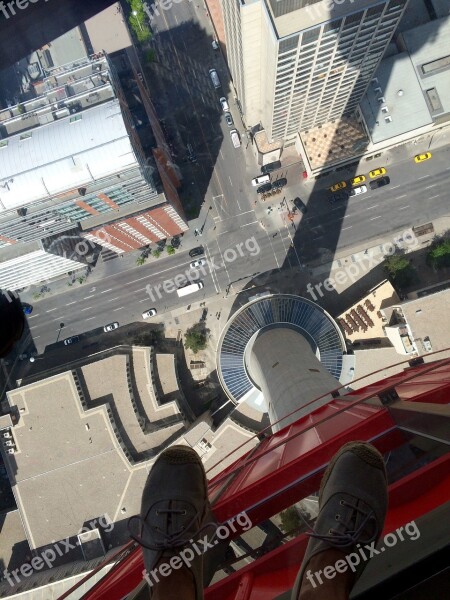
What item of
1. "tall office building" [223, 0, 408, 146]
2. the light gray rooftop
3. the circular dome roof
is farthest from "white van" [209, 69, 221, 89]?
the circular dome roof

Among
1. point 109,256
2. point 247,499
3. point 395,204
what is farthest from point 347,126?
point 247,499

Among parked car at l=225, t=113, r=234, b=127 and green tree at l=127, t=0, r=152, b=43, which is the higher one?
green tree at l=127, t=0, r=152, b=43

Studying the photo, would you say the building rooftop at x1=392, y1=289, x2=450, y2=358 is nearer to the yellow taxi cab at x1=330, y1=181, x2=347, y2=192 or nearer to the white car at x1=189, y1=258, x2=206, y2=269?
the yellow taxi cab at x1=330, y1=181, x2=347, y2=192

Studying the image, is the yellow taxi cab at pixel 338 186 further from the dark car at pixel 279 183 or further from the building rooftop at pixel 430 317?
the building rooftop at pixel 430 317

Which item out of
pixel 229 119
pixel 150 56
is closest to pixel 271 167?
pixel 229 119

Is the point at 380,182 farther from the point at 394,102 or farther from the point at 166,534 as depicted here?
the point at 166,534

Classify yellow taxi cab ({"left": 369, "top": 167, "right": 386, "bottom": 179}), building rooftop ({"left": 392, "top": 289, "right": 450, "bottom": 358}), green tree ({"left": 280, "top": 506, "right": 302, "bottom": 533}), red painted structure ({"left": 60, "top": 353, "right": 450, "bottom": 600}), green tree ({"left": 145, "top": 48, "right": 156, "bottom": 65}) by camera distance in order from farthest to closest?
1. green tree ({"left": 145, "top": 48, "right": 156, "bottom": 65})
2. yellow taxi cab ({"left": 369, "top": 167, "right": 386, "bottom": 179})
3. building rooftop ({"left": 392, "top": 289, "right": 450, "bottom": 358})
4. green tree ({"left": 280, "top": 506, "right": 302, "bottom": 533})
5. red painted structure ({"left": 60, "top": 353, "right": 450, "bottom": 600})
